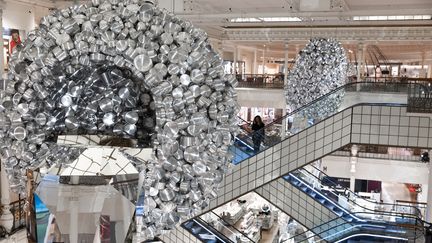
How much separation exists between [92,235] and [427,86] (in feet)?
30.5

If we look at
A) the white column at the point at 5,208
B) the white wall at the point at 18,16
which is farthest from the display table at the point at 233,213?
the white wall at the point at 18,16

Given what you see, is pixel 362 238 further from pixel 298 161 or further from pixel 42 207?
pixel 42 207

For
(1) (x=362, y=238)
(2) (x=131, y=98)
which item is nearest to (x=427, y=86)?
(1) (x=362, y=238)

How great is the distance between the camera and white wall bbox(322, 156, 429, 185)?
17438 millimetres

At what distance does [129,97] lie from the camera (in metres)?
1.42

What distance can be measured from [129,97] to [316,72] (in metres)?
4.89

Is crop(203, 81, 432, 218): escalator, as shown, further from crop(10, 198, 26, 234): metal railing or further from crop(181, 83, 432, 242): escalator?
crop(10, 198, 26, 234): metal railing

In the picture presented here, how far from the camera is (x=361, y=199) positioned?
41.5 ft

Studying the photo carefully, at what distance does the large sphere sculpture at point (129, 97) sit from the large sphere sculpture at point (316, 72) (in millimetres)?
4682

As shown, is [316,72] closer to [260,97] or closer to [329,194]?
[329,194]

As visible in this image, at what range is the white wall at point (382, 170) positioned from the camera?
17438mm

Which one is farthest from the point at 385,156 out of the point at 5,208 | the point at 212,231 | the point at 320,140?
the point at 5,208

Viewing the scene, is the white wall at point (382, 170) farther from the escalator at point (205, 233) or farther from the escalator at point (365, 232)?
the escalator at point (205, 233)

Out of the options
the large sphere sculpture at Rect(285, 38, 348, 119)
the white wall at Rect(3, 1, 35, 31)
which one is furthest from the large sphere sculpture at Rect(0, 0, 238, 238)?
the white wall at Rect(3, 1, 35, 31)
